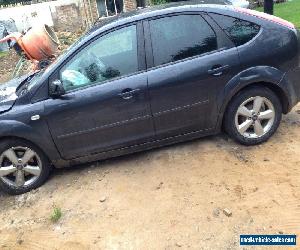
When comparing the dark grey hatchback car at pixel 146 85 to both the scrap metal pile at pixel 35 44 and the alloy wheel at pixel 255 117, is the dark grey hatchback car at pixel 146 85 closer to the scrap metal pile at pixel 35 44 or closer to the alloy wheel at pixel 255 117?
the alloy wheel at pixel 255 117

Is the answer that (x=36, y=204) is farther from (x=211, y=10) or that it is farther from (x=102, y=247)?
(x=211, y=10)

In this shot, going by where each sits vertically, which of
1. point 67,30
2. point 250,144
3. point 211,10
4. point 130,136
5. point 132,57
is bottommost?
point 67,30

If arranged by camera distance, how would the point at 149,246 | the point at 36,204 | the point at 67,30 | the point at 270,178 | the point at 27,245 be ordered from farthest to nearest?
the point at 67,30
the point at 36,204
the point at 270,178
the point at 27,245
the point at 149,246

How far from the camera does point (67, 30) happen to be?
17.9m

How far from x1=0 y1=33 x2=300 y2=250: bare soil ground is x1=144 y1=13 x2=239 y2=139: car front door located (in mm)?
665

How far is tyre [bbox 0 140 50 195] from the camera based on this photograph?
494 cm

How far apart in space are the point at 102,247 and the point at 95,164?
158 cm

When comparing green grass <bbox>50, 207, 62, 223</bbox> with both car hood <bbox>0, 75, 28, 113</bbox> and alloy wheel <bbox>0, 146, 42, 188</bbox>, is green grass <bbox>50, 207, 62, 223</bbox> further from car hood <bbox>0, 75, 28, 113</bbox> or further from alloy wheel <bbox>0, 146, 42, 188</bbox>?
car hood <bbox>0, 75, 28, 113</bbox>

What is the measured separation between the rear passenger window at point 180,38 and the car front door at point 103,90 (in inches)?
8.1

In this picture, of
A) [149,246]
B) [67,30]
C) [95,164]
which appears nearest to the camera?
[149,246]

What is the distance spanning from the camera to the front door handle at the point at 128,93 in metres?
4.77

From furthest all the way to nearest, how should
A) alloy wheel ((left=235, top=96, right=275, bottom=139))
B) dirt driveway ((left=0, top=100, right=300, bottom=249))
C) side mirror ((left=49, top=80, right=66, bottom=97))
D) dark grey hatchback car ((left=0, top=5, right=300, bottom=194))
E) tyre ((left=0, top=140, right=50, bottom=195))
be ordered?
alloy wheel ((left=235, top=96, right=275, bottom=139))
tyre ((left=0, top=140, right=50, bottom=195))
dark grey hatchback car ((left=0, top=5, right=300, bottom=194))
side mirror ((left=49, top=80, right=66, bottom=97))
dirt driveway ((left=0, top=100, right=300, bottom=249))

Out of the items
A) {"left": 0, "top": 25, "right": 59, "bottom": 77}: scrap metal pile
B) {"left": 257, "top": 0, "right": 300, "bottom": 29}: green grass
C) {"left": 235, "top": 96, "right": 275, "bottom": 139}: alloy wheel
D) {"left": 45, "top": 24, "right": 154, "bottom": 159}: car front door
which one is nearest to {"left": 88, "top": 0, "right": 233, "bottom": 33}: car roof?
{"left": 45, "top": 24, "right": 154, "bottom": 159}: car front door

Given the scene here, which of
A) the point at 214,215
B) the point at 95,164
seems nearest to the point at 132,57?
the point at 95,164
